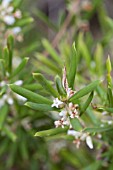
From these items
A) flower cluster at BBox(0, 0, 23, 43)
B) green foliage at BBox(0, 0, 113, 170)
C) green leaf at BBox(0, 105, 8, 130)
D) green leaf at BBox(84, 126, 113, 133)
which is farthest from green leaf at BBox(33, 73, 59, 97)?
flower cluster at BBox(0, 0, 23, 43)

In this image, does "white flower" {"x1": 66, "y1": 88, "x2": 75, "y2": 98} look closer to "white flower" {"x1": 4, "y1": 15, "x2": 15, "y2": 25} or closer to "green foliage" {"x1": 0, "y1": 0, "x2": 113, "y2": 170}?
"green foliage" {"x1": 0, "y1": 0, "x2": 113, "y2": 170}

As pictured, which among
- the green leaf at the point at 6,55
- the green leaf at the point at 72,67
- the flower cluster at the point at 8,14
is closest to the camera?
the green leaf at the point at 72,67

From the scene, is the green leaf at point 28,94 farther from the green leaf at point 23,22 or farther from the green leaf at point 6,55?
the green leaf at point 23,22

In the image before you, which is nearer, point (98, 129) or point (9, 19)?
point (98, 129)

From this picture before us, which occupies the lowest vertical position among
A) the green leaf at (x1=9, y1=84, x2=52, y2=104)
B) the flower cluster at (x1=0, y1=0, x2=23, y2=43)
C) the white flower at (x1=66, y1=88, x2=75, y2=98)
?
the white flower at (x1=66, y1=88, x2=75, y2=98)

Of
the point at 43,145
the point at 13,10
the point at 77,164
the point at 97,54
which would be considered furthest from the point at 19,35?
the point at 77,164

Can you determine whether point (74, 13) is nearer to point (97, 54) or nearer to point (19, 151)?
point (97, 54)

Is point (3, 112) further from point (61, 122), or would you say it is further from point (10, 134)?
point (61, 122)

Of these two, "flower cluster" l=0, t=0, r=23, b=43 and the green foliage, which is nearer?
the green foliage

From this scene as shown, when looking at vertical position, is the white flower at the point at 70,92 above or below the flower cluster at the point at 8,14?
below

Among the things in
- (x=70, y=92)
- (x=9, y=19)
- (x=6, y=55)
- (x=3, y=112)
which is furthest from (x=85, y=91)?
(x=9, y=19)

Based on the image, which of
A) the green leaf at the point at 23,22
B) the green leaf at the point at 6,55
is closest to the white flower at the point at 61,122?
the green leaf at the point at 6,55
